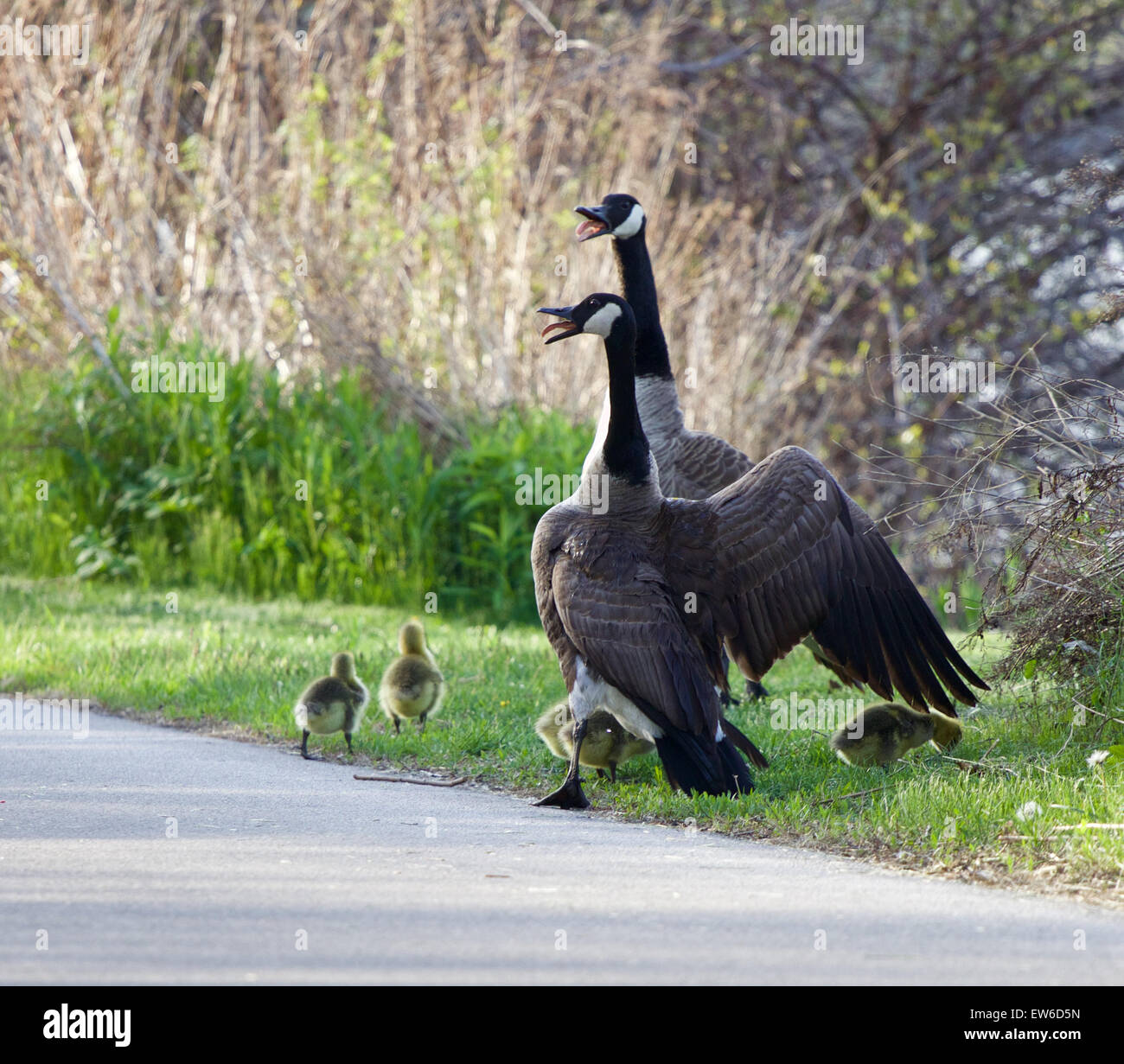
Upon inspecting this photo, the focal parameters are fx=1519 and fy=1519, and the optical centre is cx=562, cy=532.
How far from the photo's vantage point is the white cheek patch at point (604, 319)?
723cm

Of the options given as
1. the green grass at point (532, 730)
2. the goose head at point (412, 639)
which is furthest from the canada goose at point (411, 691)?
the goose head at point (412, 639)

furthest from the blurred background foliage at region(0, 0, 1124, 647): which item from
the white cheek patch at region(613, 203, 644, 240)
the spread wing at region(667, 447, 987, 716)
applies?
the spread wing at region(667, 447, 987, 716)

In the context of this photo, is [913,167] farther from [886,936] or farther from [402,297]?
[886,936]

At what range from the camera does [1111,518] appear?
730 centimetres

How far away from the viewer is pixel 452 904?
192 inches

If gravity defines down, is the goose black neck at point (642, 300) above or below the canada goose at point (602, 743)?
above

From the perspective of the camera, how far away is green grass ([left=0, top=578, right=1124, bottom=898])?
19.3ft

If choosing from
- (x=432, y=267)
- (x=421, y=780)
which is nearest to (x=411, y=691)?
(x=421, y=780)

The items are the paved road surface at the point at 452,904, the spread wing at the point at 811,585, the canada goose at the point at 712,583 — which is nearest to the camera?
the paved road surface at the point at 452,904

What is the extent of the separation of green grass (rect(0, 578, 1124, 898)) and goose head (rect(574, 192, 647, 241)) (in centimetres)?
280

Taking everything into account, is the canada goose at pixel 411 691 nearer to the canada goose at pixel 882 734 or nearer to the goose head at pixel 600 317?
the goose head at pixel 600 317

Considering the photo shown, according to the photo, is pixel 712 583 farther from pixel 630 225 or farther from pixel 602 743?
pixel 630 225

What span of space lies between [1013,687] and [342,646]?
15.2ft

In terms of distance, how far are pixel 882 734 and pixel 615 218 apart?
151 inches
